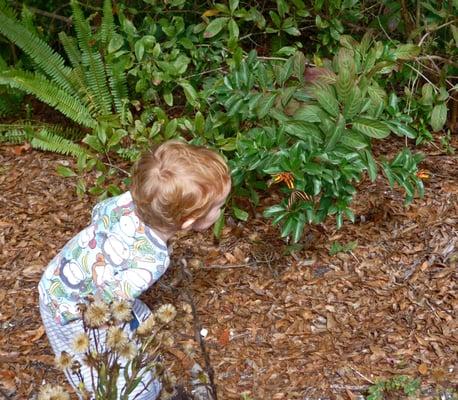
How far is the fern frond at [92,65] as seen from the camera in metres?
4.78

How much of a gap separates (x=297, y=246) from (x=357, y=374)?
2.65 feet

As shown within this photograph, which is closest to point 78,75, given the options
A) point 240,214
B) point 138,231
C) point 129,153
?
point 129,153

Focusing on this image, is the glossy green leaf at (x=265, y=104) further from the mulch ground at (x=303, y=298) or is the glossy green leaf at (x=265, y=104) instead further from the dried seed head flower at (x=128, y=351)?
the dried seed head flower at (x=128, y=351)

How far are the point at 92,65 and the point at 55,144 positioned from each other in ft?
1.89

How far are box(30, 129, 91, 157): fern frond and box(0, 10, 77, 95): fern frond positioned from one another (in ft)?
1.30

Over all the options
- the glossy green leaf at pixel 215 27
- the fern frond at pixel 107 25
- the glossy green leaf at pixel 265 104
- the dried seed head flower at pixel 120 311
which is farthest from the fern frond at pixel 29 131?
the dried seed head flower at pixel 120 311

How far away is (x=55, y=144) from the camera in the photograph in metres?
4.66

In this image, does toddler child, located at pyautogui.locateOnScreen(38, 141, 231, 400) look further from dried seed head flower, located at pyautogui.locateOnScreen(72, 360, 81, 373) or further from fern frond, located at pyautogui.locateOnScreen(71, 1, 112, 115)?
fern frond, located at pyautogui.locateOnScreen(71, 1, 112, 115)

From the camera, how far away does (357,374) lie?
11.0 feet

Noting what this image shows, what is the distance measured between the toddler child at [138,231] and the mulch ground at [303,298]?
470 mm

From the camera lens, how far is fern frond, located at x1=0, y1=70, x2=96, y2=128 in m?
4.60

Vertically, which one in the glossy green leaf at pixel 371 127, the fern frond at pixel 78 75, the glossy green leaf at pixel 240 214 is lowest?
the glossy green leaf at pixel 240 214

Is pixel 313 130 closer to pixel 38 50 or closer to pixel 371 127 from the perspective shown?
pixel 371 127

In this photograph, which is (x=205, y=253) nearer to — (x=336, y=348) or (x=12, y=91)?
(x=336, y=348)
